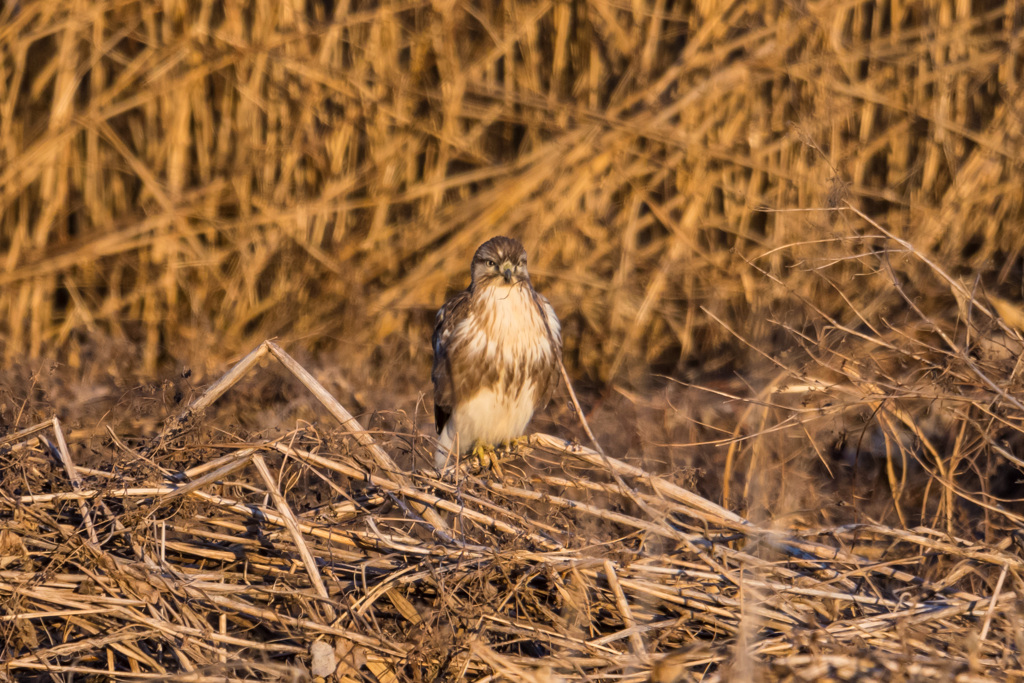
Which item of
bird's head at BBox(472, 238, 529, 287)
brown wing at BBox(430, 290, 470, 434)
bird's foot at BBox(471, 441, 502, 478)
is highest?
bird's head at BBox(472, 238, 529, 287)

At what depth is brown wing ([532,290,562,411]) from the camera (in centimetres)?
412

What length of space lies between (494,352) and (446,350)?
230mm

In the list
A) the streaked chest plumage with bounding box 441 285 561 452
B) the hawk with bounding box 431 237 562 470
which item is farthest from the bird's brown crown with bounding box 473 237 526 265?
the streaked chest plumage with bounding box 441 285 561 452

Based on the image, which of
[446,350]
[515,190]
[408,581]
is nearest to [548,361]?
[446,350]

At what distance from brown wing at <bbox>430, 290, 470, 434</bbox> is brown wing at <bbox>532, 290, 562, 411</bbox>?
313mm

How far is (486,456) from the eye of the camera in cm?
408

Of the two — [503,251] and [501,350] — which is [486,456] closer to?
[501,350]

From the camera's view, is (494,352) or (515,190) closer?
(494,352)

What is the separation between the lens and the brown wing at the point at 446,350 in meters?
4.11

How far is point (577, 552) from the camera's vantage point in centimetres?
273

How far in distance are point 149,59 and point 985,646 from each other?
5.71m

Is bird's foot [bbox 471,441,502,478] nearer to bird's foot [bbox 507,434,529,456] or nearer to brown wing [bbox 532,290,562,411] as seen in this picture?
bird's foot [bbox 507,434,529,456]

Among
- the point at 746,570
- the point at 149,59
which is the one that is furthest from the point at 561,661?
the point at 149,59

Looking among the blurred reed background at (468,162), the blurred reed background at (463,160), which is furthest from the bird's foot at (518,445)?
the blurred reed background at (463,160)
